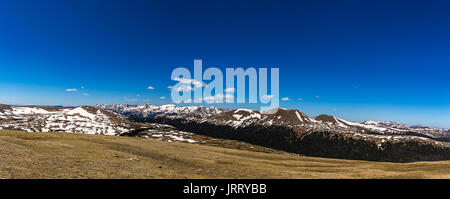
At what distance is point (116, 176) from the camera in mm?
25141
